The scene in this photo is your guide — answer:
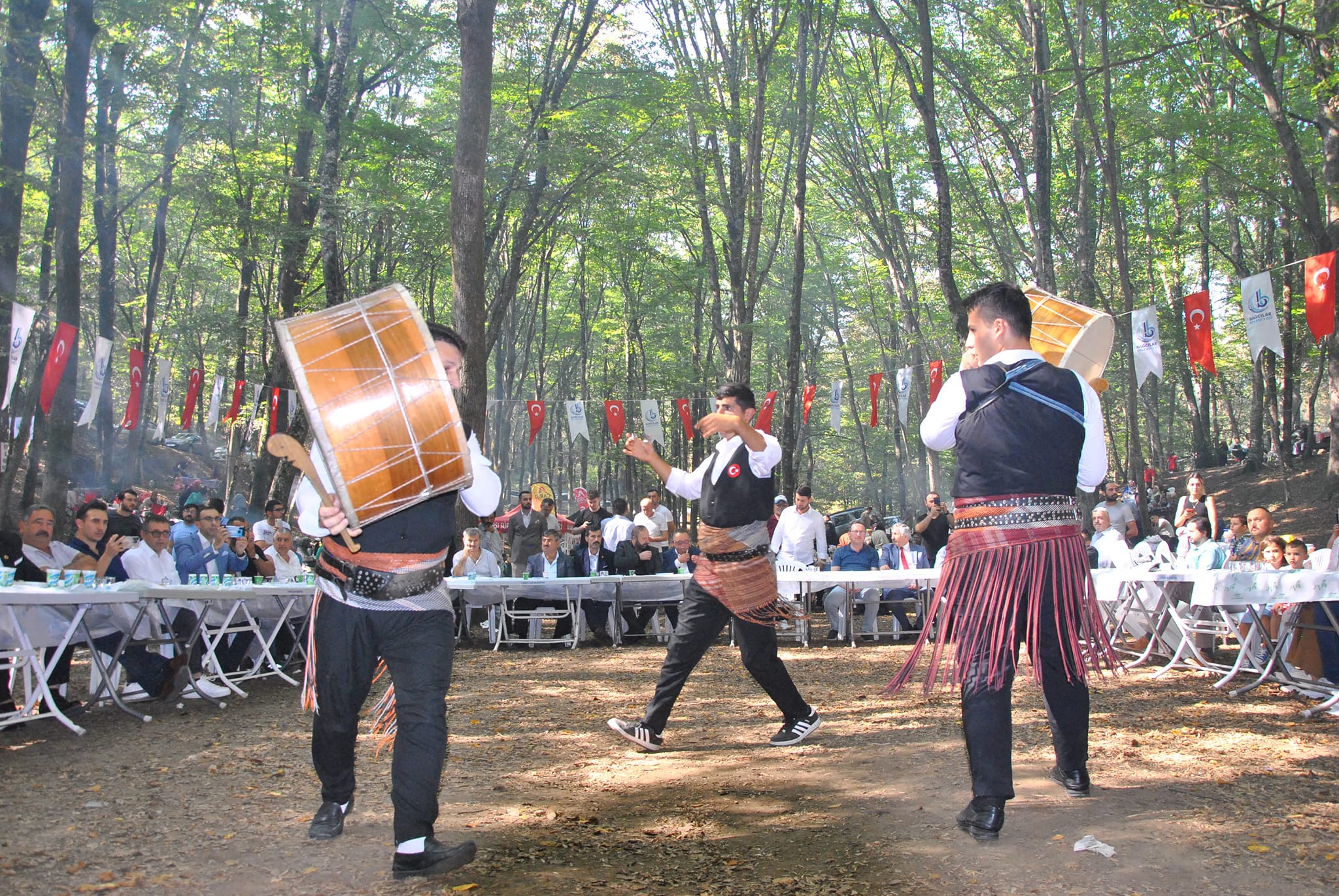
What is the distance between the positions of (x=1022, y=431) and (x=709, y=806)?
2.02m

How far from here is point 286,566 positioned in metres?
9.15

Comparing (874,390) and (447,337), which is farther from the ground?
(874,390)

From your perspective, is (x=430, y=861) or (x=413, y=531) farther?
(x=413, y=531)

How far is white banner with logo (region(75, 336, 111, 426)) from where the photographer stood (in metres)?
13.9

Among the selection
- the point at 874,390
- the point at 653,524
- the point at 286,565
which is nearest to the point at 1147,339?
the point at 653,524

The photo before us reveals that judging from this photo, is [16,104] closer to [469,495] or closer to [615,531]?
[615,531]

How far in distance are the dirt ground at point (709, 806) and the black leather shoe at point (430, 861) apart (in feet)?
0.15

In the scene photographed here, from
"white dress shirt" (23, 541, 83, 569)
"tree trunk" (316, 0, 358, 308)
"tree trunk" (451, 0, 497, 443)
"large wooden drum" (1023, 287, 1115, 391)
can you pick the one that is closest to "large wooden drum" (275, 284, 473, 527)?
"large wooden drum" (1023, 287, 1115, 391)

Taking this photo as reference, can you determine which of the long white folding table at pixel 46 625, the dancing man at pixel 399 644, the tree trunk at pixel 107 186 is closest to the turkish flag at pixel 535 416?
the tree trunk at pixel 107 186

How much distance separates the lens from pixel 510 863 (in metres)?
3.48

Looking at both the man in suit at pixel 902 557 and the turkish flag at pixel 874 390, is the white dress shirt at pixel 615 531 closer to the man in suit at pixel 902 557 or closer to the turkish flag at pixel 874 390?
the man in suit at pixel 902 557

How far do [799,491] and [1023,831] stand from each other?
8.27 m

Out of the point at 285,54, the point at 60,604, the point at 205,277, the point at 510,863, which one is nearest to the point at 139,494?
the point at 205,277

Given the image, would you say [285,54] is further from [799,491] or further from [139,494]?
[139,494]
